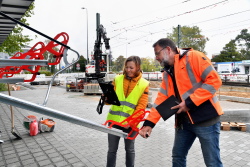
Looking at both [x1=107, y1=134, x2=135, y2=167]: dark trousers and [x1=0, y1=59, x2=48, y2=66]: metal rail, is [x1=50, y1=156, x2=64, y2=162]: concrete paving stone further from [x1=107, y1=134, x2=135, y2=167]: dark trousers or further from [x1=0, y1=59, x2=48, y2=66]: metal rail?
[x1=0, y1=59, x2=48, y2=66]: metal rail

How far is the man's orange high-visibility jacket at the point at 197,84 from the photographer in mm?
1936

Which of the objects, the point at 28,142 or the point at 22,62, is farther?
the point at 28,142

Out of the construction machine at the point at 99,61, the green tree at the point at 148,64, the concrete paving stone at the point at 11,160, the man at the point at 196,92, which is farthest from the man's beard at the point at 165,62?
the green tree at the point at 148,64

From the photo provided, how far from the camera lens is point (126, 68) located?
2.72 metres

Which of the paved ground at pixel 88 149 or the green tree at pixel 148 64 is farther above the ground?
the green tree at pixel 148 64

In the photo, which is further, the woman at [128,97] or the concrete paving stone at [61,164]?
the concrete paving stone at [61,164]

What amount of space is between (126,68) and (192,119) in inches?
41.8

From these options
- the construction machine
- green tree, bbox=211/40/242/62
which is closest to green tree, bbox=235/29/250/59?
green tree, bbox=211/40/242/62

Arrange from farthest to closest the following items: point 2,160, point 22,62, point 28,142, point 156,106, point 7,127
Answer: point 7,127 < point 28,142 < point 2,160 < point 156,106 < point 22,62

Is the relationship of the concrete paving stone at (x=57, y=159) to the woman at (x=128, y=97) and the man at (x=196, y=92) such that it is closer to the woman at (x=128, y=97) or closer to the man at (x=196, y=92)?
the woman at (x=128, y=97)

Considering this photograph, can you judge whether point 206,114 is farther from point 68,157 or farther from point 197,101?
point 68,157

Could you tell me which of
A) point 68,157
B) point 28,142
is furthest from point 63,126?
point 68,157

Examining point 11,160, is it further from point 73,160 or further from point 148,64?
point 148,64

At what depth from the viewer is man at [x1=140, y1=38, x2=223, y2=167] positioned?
1.95 metres
